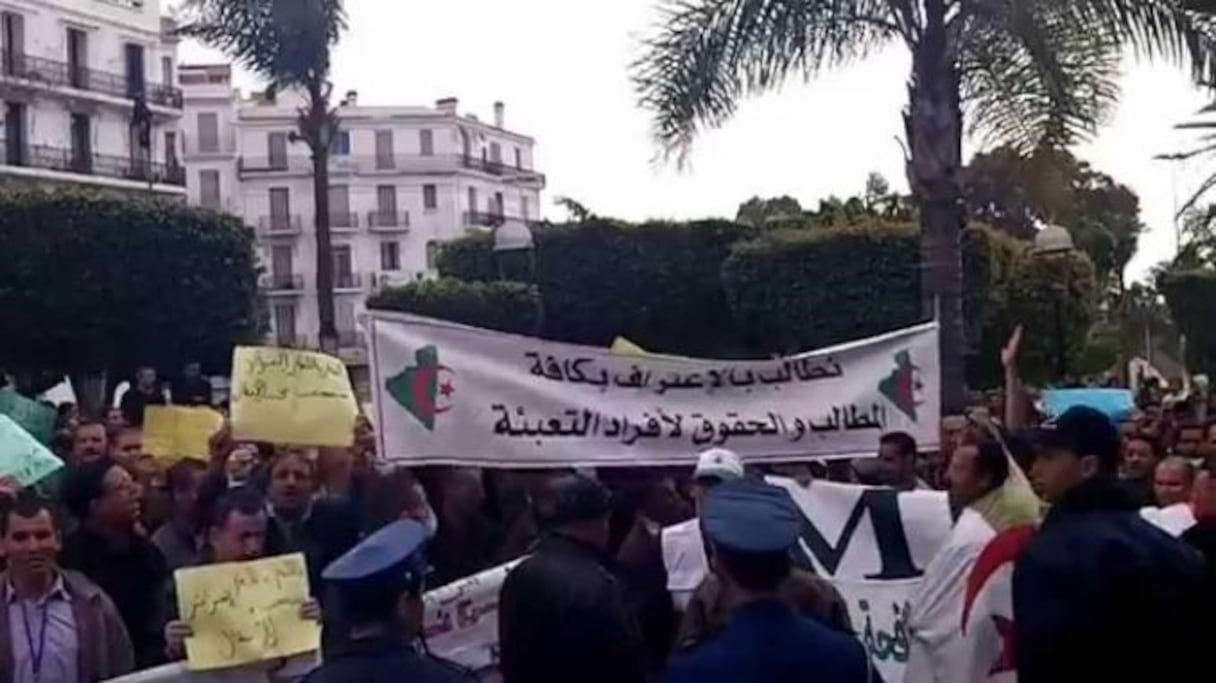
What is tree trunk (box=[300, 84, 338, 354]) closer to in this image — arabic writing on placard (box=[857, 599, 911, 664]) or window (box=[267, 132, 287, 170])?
arabic writing on placard (box=[857, 599, 911, 664])

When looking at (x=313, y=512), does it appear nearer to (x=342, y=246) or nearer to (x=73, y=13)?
(x=73, y=13)

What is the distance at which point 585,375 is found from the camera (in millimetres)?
9594

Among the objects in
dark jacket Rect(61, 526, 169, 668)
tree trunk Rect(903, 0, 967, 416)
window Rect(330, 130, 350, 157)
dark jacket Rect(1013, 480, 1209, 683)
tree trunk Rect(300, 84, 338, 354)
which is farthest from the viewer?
window Rect(330, 130, 350, 157)

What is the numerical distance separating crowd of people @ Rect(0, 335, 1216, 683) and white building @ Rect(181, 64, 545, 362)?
3133 inches

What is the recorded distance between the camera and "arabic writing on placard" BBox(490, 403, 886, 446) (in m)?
9.39

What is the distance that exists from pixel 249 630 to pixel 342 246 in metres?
92.8

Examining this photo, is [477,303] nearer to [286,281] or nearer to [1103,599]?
[1103,599]

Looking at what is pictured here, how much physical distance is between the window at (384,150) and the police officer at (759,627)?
9871 centimetres

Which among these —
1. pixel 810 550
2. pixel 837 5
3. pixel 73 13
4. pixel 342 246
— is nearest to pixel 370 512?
pixel 810 550

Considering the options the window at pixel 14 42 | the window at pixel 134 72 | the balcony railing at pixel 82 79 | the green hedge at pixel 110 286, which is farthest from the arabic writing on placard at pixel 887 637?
the window at pixel 134 72

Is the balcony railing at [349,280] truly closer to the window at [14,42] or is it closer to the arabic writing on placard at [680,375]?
the window at [14,42]

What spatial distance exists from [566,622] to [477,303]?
106 feet

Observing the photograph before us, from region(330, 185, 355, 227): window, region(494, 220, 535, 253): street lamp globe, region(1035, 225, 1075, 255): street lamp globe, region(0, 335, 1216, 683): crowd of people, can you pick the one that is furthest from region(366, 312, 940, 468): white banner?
region(330, 185, 355, 227): window

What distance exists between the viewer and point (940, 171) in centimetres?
1375
